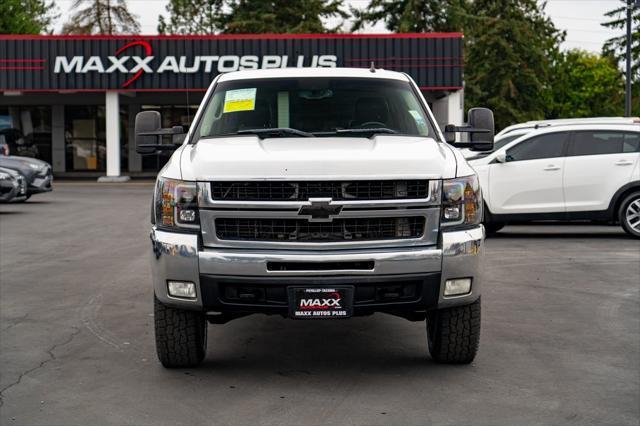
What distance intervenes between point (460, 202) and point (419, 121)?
1369 millimetres

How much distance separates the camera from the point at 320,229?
569 centimetres

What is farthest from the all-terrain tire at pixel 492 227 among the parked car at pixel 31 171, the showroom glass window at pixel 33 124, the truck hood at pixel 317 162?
the showroom glass window at pixel 33 124

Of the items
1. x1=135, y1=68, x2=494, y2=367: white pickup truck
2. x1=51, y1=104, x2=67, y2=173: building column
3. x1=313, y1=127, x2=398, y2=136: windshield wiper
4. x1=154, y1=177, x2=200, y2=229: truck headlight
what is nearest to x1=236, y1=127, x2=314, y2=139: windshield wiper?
x1=313, y1=127, x2=398, y2=136: windshield wiper

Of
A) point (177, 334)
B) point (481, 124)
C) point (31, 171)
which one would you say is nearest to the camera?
point (177, 334)

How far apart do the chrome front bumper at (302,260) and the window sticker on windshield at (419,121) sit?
1.29 metres

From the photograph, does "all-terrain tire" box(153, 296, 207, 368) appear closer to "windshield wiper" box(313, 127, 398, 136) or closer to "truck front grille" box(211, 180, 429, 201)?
"truck front grille" box(211, 180, 429, 201)

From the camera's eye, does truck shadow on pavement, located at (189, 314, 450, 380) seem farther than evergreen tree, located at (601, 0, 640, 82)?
No

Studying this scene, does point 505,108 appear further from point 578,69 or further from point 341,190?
point 341,190

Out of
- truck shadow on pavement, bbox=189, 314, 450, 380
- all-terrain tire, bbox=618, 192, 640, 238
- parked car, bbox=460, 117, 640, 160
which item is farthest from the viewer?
parked car, bbox=460, 117, 640, 160

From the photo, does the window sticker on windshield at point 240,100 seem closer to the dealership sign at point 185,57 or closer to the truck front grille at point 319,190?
the truck front grille at point 319,190

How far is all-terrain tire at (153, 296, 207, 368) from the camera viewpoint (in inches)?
237

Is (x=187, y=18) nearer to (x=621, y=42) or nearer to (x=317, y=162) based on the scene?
(x=621, y=42)

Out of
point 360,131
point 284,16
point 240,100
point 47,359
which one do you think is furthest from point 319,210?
point 284,16

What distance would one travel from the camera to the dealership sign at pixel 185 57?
1421 inches
